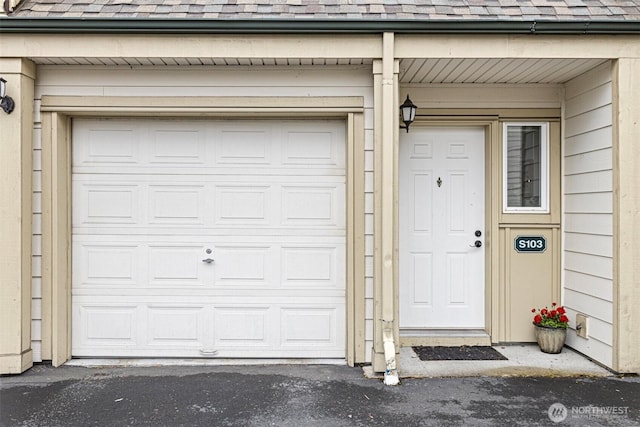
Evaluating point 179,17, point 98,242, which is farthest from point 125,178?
point 179,17

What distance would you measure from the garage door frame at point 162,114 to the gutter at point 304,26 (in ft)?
1.88

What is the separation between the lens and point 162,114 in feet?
14.0

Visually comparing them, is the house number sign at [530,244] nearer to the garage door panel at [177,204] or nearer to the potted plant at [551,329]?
the potted plant at [551,329]

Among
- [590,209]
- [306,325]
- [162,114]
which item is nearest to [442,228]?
[590,209]

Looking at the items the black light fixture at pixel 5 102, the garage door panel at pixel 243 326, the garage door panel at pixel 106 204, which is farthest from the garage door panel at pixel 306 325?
the black light fixture at pixel 5 102

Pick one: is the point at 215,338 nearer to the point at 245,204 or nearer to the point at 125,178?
the point at 245,204

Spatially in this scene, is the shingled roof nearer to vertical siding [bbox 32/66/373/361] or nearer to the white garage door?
vertical siding [bbox 32/66/373/361]

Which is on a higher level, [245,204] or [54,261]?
[245,204]

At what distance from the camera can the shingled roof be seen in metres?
3.89

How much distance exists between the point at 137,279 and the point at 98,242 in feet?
1.52

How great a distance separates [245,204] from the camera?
14.4 ft

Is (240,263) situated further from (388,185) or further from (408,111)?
(408,111)

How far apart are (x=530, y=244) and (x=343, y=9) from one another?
2.72 m

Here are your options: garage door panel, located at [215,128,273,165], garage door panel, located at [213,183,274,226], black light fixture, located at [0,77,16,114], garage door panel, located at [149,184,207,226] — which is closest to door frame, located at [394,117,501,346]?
garage door panel, located at [215,128,273,165]
